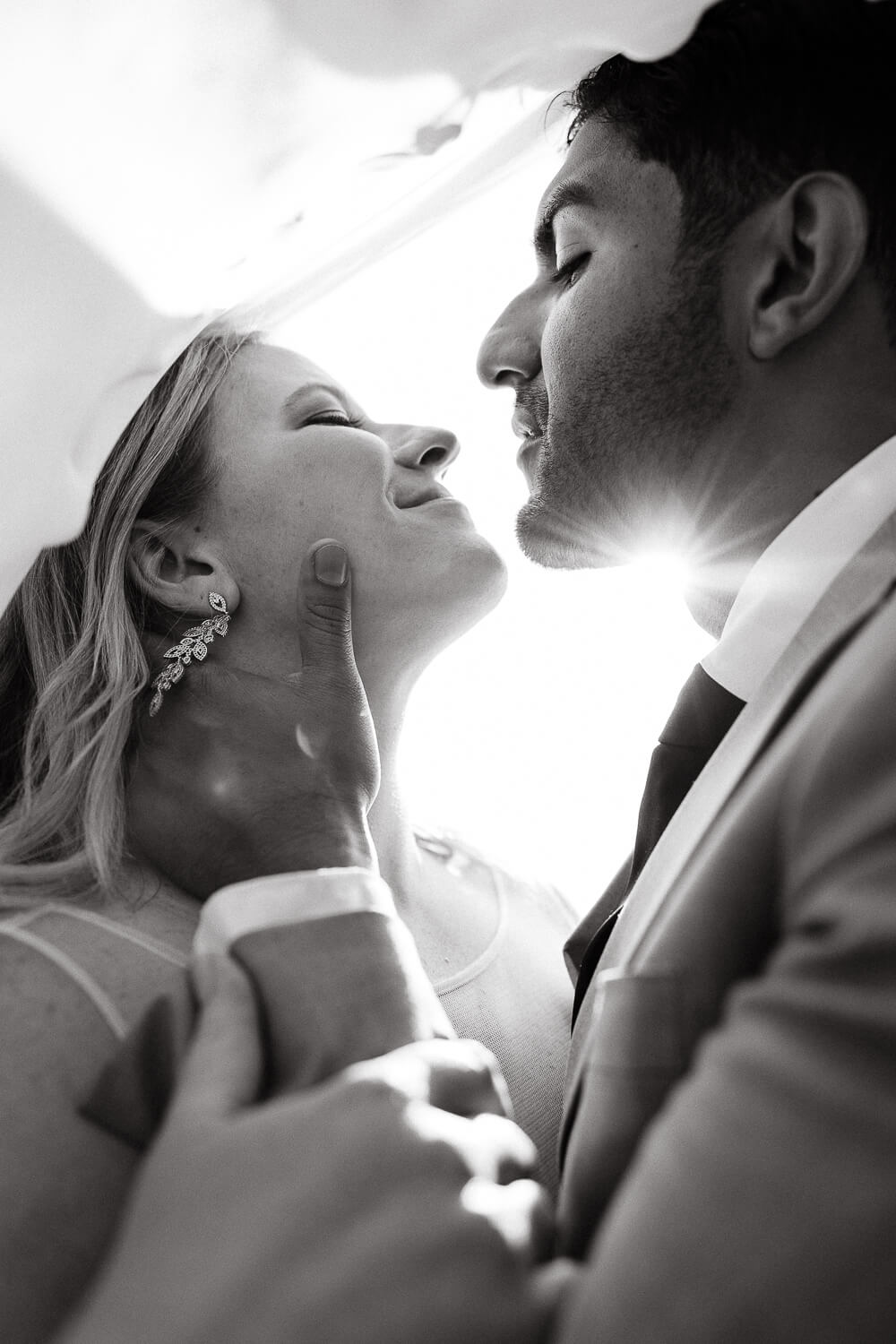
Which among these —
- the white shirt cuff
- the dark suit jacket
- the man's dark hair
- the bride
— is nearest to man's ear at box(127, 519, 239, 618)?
the bride

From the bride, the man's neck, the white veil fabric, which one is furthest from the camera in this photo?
the man's neck

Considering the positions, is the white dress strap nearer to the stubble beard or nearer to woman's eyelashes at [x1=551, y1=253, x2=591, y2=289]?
the stubble beard

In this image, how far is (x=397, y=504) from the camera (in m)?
2.02

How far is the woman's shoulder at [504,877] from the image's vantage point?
2.19m

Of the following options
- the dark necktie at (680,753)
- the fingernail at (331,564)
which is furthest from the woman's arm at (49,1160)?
the fingernail at (331,564)

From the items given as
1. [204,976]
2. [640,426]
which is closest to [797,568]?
[640,426]

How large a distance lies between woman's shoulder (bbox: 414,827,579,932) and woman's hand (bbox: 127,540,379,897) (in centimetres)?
59

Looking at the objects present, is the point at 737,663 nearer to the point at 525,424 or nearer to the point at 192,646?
the point at 525,424

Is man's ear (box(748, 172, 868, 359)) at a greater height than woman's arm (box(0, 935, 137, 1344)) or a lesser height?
greater

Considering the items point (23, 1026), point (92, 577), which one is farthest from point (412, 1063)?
point (92, 577)

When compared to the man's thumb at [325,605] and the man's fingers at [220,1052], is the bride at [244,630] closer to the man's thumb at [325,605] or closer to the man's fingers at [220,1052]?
the man's thumb at [325,605]

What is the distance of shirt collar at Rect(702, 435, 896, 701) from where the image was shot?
4.78ft

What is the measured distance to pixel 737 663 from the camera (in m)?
1.58

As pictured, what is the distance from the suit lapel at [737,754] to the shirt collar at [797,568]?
0.81 ft
